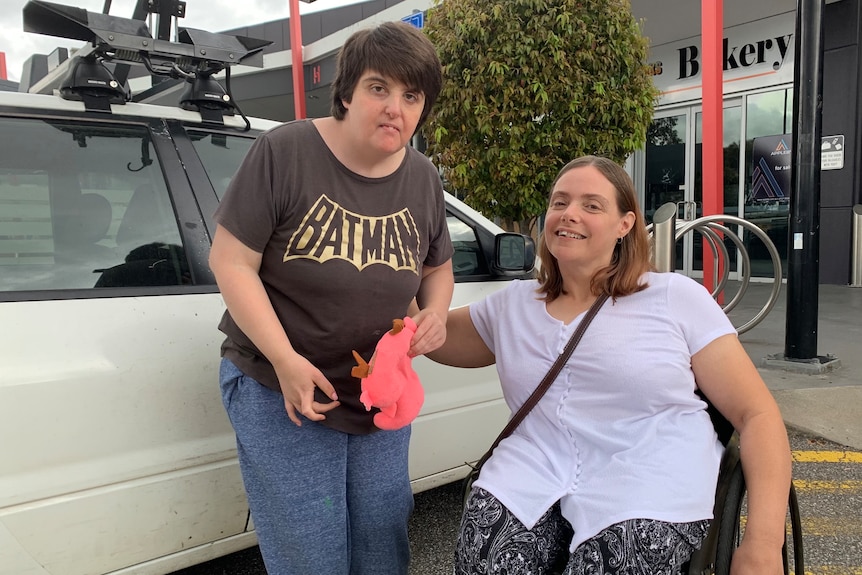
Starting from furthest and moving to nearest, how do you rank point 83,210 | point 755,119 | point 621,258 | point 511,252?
point 755,119 → point 511,252 → point 83,210 → point 621,258

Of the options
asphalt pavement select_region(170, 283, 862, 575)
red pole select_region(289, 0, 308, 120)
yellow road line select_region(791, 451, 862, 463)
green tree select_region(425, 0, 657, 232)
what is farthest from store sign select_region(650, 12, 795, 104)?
red pole select_region(289, 0, 308, 120)

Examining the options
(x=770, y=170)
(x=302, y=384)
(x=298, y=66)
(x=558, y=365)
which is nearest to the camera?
(x=302, y=384)

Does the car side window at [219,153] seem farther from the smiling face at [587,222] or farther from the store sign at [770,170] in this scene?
the store sign at [770,170]

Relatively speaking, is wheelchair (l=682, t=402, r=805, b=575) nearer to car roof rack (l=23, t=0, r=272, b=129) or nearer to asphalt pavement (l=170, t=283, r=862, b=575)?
asphalt pavement (l=170, t=283, r=862, b=575)

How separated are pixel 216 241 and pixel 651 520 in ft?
3.79

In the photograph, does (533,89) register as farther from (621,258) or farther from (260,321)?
(260,321)

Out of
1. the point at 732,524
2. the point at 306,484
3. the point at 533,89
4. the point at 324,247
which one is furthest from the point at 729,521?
the point at 533,89

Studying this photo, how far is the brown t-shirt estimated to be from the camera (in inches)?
57.8

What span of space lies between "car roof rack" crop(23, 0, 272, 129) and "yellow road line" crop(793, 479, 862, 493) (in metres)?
3.15

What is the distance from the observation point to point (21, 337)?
173 cm

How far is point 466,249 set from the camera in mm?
2807

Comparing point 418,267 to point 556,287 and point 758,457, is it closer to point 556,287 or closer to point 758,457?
point 556,287

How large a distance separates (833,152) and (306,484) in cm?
1055

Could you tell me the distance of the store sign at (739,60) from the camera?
9.78 meters
